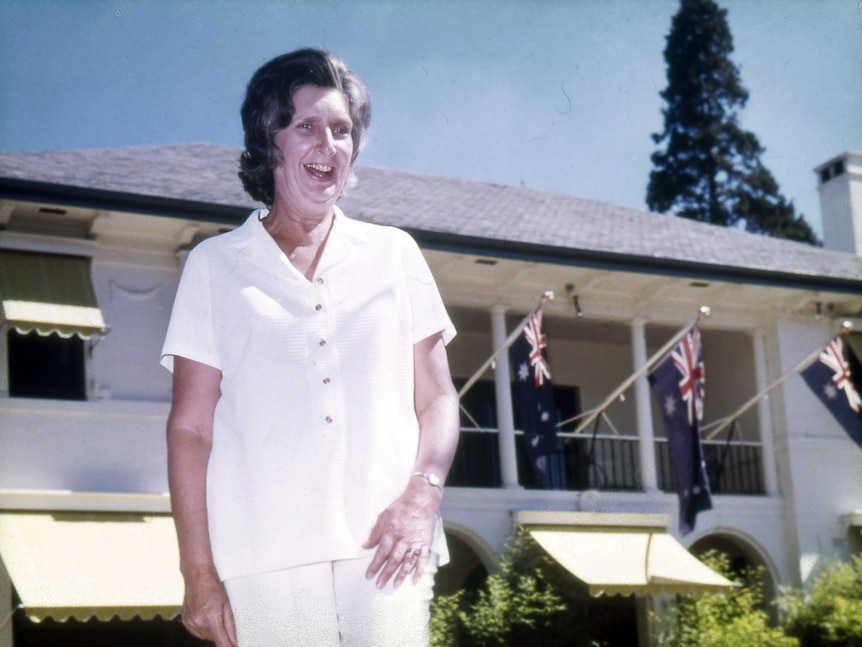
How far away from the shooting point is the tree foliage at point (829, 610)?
14773 millimetres

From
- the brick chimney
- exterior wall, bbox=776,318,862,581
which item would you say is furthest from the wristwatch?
the brick chimney

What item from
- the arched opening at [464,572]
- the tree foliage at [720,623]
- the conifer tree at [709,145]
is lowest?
the tree foliage at [720,623]

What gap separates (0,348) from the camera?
512 inches

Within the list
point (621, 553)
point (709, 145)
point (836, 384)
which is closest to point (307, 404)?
point (621, 553)

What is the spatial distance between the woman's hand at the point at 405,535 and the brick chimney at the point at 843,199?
828 inches

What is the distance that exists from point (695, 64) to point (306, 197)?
34193 millimetres

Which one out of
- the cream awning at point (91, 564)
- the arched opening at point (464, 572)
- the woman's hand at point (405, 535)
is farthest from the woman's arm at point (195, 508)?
the arched opening at point (464, 572)

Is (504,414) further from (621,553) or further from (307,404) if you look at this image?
(307,404)

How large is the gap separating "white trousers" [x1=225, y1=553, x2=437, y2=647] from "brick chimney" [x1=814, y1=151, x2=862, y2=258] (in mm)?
21151

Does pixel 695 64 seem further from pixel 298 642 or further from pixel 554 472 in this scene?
pixel 298 642

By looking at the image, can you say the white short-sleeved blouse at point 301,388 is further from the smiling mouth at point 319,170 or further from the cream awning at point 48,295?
the cream awning at point 48,295

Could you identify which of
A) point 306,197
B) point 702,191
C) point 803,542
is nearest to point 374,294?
point 306,197

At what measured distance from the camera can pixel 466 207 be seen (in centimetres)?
1717

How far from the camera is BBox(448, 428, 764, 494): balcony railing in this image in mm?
16875
